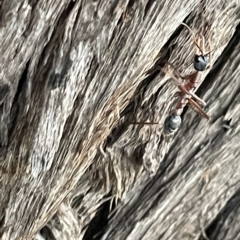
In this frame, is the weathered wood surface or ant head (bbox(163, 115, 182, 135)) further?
ant head (bbox(163, 115, 182, 135))

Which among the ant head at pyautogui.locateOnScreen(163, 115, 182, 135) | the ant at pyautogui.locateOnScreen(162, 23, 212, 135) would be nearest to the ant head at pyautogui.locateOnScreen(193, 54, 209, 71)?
the ant at pyautogui.locateOnScreen(162, 23, 212, 135)

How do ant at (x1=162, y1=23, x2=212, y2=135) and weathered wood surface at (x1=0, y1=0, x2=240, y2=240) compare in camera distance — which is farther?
ant at (x1=162, y1=23, x2=212, y2=135)

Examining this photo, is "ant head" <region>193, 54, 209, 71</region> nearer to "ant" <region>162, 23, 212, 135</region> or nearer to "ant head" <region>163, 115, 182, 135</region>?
"ant" <region>162, 23, 212, 135</region>

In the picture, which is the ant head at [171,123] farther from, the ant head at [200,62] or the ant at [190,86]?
the ant head at [200,62]

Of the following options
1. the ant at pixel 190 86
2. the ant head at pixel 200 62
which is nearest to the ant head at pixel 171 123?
the ant at pixel 190 86

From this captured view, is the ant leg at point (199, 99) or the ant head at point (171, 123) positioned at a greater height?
the ant leg at point (199, 99)

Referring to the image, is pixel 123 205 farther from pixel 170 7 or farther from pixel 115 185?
pixel 170 7

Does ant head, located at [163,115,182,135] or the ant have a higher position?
the ant
